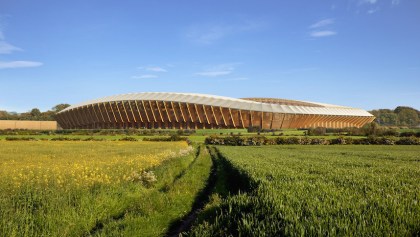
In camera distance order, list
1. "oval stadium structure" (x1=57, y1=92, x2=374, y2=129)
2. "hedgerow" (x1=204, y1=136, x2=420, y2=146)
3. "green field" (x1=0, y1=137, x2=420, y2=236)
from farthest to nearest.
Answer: "oval stadium structure" (x1=57, y1=92, x2=374, y2=129)
"hedgerow" (x1=204, y1=136, x2=420, y2=146)
"green field" (x1=0, y1=137, x2=420, y2=236)

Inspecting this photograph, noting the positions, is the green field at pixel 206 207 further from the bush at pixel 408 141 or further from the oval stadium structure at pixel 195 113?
the oval stadium structure at pixel 195 113

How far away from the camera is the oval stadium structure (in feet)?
302

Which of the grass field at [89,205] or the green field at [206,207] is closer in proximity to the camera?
the green field at [206,207]

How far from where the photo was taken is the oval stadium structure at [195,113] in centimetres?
9212

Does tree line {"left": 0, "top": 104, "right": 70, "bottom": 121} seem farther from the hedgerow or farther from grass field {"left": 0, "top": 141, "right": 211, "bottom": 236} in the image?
grass field {"left": 0, "top": 141, "right": 211, "bottom": 236}

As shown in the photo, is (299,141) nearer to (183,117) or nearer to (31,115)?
(183,117)

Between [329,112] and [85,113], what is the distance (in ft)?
255

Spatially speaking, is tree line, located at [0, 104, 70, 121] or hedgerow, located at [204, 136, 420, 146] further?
tree line, located at [0, 104, 70, 121]

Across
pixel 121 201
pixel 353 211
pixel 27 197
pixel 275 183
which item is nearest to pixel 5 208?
pixel 27 197

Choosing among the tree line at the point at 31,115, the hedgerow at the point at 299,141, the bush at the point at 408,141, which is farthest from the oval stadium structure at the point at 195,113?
the tree line at the point at 31,115

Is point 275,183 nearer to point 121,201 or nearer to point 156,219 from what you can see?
point 156,219

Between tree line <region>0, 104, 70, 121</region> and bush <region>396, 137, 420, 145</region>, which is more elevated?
tree line <region>0, 104, 70, 121</region>

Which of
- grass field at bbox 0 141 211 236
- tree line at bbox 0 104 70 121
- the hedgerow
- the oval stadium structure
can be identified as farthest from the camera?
tree line at bbox 0 104 70 121

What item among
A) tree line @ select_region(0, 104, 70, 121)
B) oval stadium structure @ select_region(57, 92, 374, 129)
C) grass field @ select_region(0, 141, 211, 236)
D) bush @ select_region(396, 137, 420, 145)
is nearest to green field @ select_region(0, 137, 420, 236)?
grass field @ select_region(0, 141, 211, 236)
